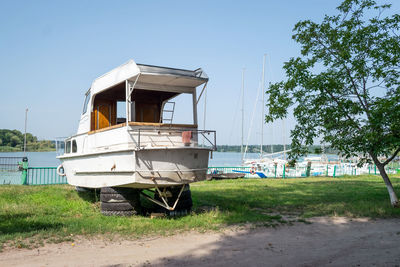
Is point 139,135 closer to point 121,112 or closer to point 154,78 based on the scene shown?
point 154,78

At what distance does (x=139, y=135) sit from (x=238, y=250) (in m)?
3.49

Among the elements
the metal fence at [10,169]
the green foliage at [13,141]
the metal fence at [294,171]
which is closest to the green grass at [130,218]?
the metal fence at [10,169]

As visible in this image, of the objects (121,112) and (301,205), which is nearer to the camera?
(121,112)

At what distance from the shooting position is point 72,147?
12.2 m

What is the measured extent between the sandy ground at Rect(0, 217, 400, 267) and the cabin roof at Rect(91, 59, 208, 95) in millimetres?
3951

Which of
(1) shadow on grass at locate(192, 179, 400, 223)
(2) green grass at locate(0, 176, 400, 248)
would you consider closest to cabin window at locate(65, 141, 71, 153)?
(2) green grass at locate(0, 176, 400, 248)

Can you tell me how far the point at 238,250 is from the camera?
6551 mm

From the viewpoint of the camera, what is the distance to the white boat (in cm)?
868

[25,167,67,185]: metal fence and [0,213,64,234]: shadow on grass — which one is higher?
[25,167,67,185]: metal fence

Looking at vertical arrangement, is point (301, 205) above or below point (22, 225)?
below

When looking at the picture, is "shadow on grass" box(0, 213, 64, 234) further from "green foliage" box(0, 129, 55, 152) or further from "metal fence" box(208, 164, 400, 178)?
"green foliage" box(0, 129, 55, 152)

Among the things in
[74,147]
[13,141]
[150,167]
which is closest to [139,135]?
[150,167]

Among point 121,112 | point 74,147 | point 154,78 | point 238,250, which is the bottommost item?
point 238,250

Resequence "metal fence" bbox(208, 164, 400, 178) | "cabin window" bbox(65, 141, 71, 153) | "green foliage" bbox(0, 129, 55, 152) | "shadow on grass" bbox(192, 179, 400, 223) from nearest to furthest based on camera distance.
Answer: "shadow on grass" bbox(192, 179, 400, 223) → "cabin window" bbox(65, 141, 71, 153) → "metal fence" bbox(208, 164, 400, 178) → "green foliage" bbox(0, 129, 55, 152)
